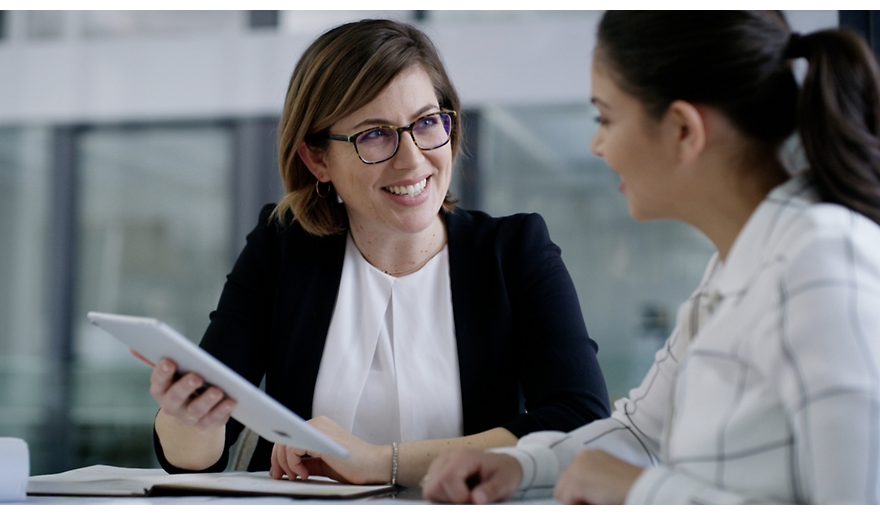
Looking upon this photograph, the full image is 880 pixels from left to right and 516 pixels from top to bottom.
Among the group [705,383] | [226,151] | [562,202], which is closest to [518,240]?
[705,383]

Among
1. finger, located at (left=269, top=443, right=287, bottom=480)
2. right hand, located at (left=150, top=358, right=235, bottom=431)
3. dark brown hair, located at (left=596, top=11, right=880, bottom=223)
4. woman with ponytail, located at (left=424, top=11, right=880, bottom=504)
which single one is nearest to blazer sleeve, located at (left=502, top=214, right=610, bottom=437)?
woman with ponytail, located at (left=424, top=11, right=880, bottom=504)

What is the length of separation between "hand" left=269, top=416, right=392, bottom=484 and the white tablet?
7.9 inches

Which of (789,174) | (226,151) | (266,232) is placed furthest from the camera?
(226,151)

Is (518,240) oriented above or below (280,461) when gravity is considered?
above

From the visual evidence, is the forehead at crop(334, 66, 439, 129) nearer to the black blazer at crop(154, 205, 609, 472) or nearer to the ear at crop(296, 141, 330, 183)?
the ear at crop(296, 141, 330, 183)

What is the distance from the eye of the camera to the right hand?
1100mm

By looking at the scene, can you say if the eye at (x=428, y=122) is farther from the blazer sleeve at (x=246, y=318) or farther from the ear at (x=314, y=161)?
the blazer sleeve at (x=246, y=318)

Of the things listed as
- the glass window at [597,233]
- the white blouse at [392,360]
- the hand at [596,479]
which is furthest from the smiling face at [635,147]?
the glass window at [597,233]

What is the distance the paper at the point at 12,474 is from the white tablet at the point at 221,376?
0.23 metres

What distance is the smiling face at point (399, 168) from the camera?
1.60 m

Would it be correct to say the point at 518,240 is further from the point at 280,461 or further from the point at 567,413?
the point at 280,461

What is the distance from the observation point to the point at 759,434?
77 centimetres

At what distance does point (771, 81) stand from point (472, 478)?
0.63m

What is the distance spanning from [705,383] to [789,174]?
0.30 m
